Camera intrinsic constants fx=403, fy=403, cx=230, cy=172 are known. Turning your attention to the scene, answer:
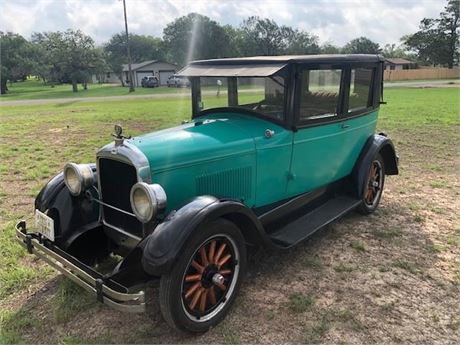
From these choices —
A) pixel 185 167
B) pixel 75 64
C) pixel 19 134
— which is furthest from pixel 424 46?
pixel 185 167

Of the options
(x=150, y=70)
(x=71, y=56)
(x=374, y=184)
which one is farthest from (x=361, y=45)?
(x=374, y=184)

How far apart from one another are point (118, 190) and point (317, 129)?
2018 millimetres

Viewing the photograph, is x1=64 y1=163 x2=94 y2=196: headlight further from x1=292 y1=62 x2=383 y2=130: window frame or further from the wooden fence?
the wooden fence

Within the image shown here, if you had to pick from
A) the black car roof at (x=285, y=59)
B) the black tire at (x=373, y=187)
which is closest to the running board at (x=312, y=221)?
the black tire at (x=373, y=187)

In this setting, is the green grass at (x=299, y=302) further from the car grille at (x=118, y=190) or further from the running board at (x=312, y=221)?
the car grille at (x=118, y=190)

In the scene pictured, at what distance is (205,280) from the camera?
293 cm

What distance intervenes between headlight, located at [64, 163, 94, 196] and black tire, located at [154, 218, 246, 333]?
124 centimetres

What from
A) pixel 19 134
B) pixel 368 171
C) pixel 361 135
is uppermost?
pixel 361 135

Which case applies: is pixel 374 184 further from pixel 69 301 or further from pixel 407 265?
pixel 69 301

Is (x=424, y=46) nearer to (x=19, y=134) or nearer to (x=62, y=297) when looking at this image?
(x=19, y=134)

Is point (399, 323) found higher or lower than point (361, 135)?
lower

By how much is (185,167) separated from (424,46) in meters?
72.9

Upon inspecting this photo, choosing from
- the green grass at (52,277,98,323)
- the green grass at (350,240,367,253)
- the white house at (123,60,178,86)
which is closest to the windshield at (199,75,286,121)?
the green grass at (350,240,367,253)

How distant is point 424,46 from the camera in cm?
6544
